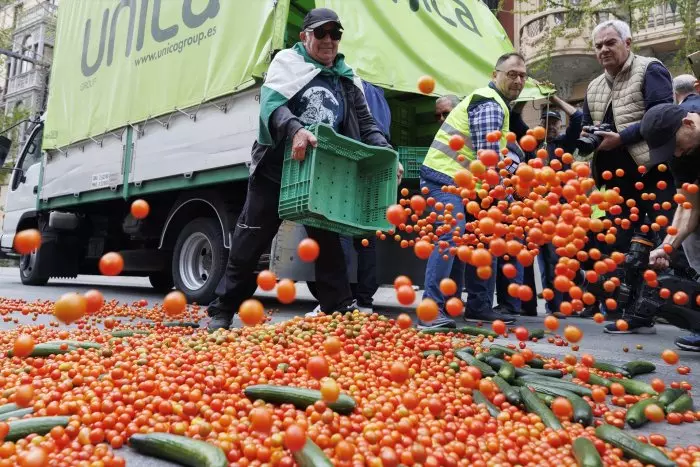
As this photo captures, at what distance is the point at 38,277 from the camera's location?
9.95 meters

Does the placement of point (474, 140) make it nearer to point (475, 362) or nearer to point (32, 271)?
point (475, 362)

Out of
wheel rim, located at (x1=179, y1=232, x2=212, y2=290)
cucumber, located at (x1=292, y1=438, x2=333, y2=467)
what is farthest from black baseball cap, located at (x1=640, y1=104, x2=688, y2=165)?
wheel rim, located at (x1=179, y1=232, x2=212, y2=290)

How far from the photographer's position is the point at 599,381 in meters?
2.96

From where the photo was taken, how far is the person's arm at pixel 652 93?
179 inches

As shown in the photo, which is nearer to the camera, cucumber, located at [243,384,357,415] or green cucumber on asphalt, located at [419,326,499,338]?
cucumber, located at [243,384,357,415]

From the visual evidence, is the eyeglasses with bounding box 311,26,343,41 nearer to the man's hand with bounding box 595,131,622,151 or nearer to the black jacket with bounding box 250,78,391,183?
the black jacket with bounding box 250,78,391,183

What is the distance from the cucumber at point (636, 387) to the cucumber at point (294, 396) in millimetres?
1534

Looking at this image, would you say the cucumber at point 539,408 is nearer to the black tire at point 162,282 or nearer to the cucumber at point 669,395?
the cucumber at point 669,395

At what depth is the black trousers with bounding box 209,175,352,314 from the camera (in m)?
4.30

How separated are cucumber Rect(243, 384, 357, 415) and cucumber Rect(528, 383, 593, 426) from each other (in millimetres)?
960

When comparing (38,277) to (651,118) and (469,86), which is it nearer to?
(469,86)

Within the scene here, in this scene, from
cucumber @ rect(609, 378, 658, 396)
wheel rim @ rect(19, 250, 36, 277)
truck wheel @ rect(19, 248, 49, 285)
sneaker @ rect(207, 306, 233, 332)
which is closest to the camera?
cucumber @ rect(609, 378, 658, 396)

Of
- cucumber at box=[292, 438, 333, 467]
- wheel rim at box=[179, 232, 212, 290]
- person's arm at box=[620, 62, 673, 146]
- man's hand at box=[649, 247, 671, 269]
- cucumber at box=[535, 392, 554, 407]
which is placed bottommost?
cucumber at box=[292, 438, 333, 467]

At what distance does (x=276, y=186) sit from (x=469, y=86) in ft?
11.4
